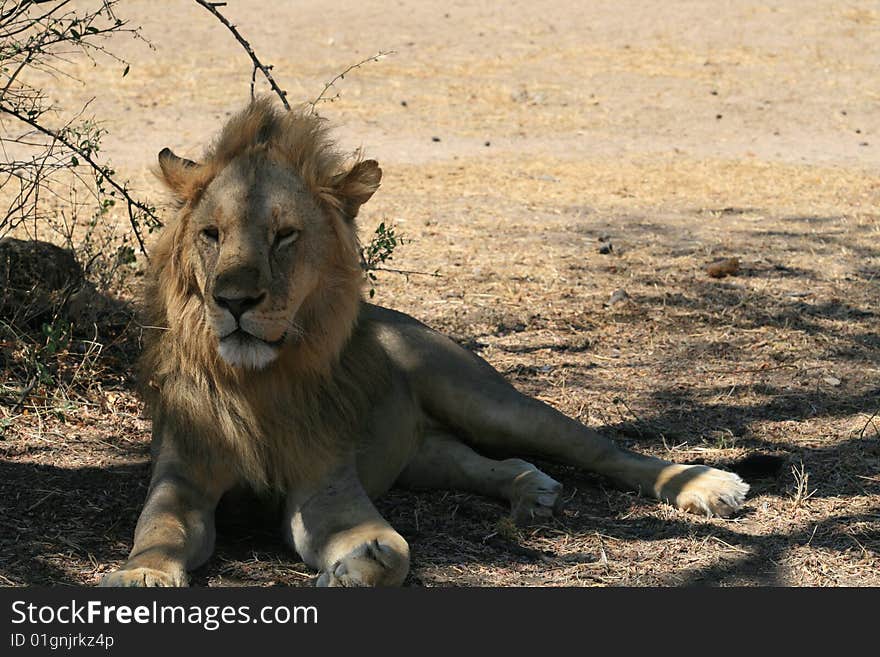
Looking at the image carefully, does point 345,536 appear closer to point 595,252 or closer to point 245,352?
point 245,352

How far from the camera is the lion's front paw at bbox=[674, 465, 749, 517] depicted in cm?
445

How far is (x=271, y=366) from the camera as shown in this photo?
153 inches

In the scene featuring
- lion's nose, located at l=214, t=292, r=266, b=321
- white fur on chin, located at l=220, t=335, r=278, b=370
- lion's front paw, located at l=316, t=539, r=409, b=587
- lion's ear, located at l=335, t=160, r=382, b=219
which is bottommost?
lion's front paw, located at l=316, t=539, r=409, b=587

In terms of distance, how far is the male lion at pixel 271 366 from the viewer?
3.61 m

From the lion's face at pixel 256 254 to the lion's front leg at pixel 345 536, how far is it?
1.68 feet

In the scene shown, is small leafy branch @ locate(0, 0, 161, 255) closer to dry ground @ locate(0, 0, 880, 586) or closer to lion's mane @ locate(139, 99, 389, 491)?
dry ground @ locate(0, 0, 880, 586)

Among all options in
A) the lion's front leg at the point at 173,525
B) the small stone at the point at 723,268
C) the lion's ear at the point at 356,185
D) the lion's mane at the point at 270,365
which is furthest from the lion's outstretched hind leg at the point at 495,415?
the small stone at the point at 723,268

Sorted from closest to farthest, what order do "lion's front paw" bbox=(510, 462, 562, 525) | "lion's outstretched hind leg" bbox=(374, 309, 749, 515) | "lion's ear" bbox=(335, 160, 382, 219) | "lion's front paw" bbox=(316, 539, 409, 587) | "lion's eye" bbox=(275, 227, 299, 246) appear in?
"lion's front paw" bbox=(316, 539, 409, 587) < "lion's eye" bbox=(275, 227, 299, 246) < "lion's ear" bbox=(335, 160, 382, 219) < "lion's front paw" bbox=(510, 462, 562, 525) < "lion's outstretched hind leg" bbox=(374, 309, 749, 515)

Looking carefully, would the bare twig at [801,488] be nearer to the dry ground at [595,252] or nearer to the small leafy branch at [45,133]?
the dry ground at [595,252]

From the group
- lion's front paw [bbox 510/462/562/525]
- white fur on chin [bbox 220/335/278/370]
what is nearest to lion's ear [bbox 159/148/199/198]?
white fur on chin [bbox 220/335/278/370]

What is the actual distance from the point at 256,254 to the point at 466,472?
4.70 feet

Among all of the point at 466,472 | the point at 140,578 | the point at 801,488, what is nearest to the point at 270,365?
the point at 140,578

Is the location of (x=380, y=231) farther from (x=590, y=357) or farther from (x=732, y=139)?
(x=732, y=139)

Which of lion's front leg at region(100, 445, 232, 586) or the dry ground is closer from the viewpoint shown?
lion's front leg at region(100, 445, 232, 586)
